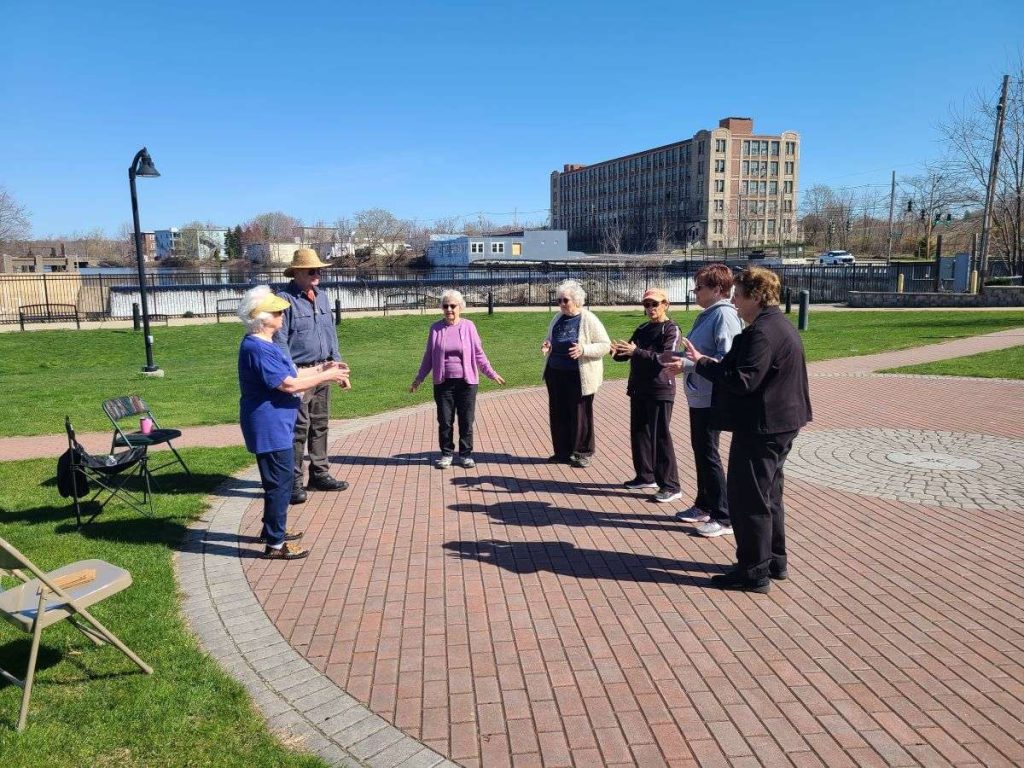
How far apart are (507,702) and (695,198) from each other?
112500 millimetres

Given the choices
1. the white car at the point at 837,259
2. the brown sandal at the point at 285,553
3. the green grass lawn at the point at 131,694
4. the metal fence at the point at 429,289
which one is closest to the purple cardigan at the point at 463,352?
the brown sandal at the point at 285,553

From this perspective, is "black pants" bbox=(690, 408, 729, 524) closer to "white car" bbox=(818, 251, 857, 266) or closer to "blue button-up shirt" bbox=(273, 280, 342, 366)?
"blue button-up shirt" bbox=(273, 280, 342, 366)

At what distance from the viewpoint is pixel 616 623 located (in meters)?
4.19

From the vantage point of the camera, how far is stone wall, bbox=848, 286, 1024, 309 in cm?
2809

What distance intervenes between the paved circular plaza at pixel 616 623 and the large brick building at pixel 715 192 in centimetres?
9381

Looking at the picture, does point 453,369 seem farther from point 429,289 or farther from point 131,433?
point 429,289

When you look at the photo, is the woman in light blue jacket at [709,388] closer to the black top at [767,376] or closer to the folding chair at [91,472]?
the black top at [767,376]

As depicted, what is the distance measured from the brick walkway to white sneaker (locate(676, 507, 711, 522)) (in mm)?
96

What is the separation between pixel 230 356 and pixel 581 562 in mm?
17304

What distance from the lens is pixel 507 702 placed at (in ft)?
11.3

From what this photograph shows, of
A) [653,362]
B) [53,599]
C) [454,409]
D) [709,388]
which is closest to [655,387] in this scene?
[653,362]

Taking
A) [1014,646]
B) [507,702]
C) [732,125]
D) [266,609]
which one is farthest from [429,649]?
[732,125]

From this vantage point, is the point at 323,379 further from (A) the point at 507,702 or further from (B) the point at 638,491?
(B) the point at 638,491

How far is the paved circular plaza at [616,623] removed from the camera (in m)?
3.17
